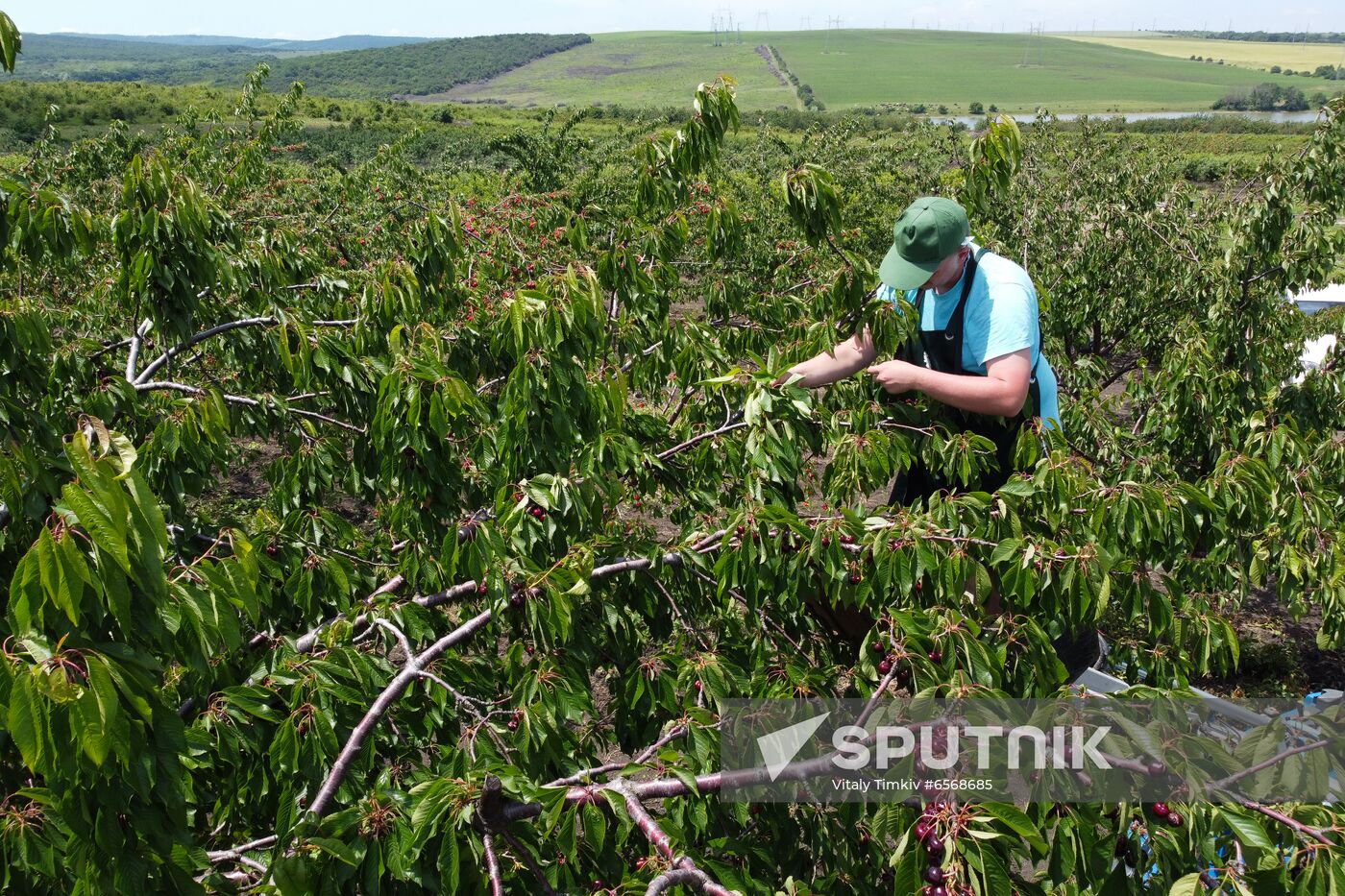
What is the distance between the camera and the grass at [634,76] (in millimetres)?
108500

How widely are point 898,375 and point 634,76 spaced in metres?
140

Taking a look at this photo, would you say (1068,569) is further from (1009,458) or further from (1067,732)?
(1009,458)

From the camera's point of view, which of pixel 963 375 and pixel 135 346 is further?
pixel 135 346

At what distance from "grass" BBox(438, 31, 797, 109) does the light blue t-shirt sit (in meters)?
95.3

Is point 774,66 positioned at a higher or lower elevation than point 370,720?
higher

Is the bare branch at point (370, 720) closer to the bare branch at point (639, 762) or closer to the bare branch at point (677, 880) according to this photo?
the bare branch at point (639, 762)

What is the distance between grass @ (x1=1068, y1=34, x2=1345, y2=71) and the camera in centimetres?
13350

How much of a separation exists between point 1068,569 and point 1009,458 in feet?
2.46

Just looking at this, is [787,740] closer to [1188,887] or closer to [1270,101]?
[1188,887]

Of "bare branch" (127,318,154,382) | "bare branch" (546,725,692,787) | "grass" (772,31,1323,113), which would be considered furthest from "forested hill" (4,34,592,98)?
"bare branch" (546,725,692,787)

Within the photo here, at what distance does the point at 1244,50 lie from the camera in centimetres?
15562

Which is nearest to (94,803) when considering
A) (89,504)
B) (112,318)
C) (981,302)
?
(89,504)

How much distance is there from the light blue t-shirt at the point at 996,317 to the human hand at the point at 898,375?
0.83ft

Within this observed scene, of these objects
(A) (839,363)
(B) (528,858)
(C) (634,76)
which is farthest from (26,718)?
(C) (634,76)
